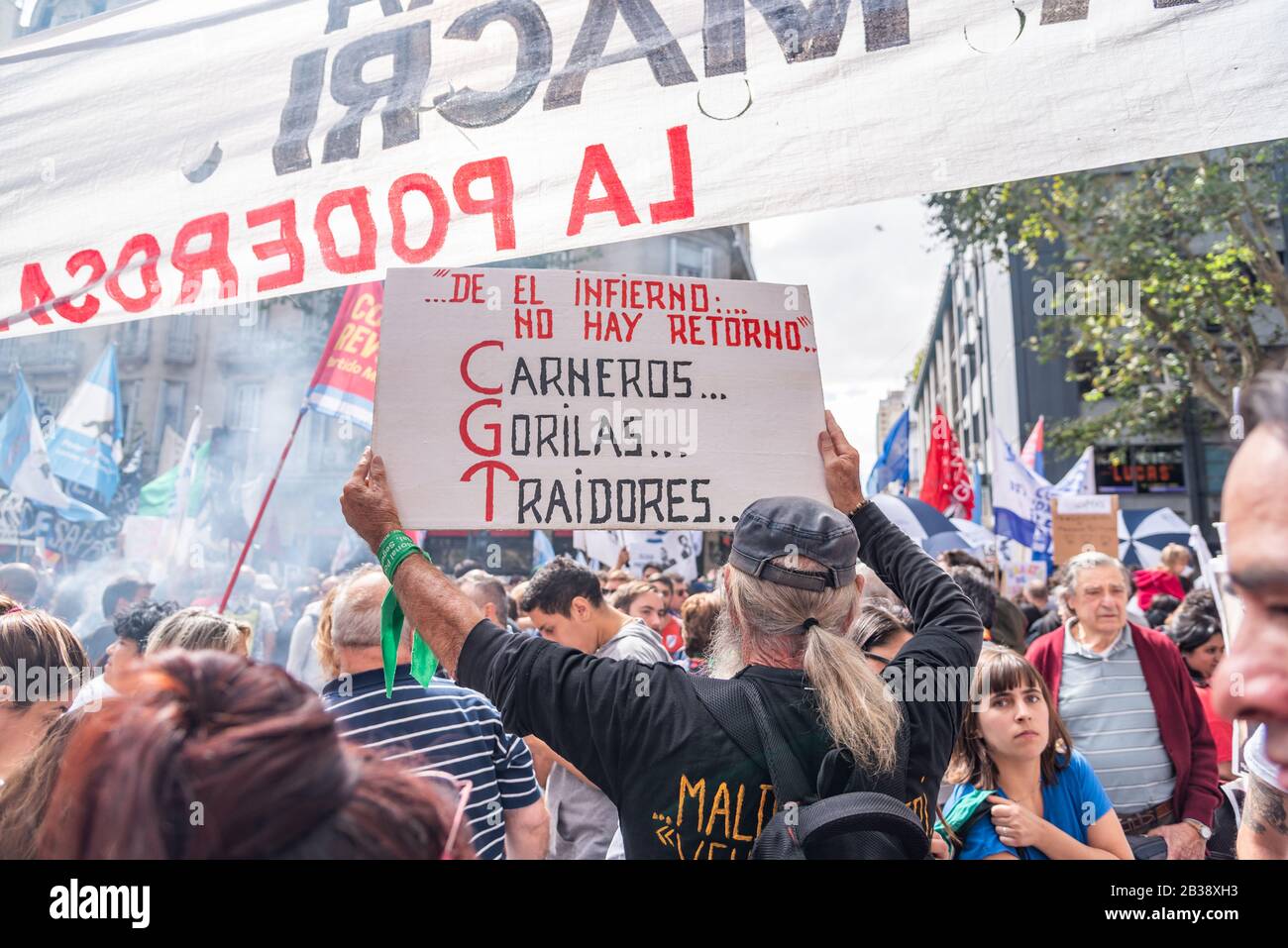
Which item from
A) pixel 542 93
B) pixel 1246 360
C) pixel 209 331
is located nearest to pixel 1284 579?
pixel 542 93

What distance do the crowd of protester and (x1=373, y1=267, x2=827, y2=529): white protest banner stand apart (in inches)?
5.0

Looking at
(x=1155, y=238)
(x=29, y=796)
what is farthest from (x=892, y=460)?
(x=29, y=796)

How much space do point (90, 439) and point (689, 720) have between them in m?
8.19

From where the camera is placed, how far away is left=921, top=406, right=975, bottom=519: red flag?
33.6 feet

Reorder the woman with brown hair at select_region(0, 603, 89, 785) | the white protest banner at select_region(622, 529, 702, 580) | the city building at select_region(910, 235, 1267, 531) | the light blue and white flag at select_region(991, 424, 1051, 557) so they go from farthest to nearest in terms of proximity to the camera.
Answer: the city building at select_region(910, 235, 1267, 531) → the white protest banner at select_region(622, 529, 702, 580) → the light blue and white flag at select_region(991, 424, 1051, 557) → the woman with brown hair at select_region(0, 603, 89, 785)

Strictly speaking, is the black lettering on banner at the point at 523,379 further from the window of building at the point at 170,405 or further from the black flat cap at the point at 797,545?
the window of building at the point at 170,405

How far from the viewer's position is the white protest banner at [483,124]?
197 cm

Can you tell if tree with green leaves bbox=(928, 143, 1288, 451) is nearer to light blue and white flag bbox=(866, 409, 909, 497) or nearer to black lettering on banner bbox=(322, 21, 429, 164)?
light blue and white flag bbox=(866, 409, 909, 497)

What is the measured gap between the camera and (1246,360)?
1489cm

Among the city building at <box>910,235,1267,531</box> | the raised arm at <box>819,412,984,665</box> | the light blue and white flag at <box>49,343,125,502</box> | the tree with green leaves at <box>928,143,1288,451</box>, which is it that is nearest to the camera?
the raised arm at <box>819,412,984,665</box>

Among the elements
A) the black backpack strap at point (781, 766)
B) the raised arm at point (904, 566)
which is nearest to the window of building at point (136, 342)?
the raised arm at point (904, 566)

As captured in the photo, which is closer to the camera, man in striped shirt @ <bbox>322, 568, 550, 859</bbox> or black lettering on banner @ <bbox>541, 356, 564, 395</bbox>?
black lettering on banner @ <bbox>541, 356, 564, 395</bbox>

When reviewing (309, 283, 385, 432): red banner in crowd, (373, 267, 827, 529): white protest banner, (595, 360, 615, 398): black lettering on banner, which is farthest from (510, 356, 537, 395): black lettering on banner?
(309, 283, 385, 432): red banner in crowd

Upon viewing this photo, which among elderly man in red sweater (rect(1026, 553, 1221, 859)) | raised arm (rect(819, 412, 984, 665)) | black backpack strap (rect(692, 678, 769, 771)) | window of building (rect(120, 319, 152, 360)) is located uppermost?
window of building (rect(120, 319, 152, 360))
